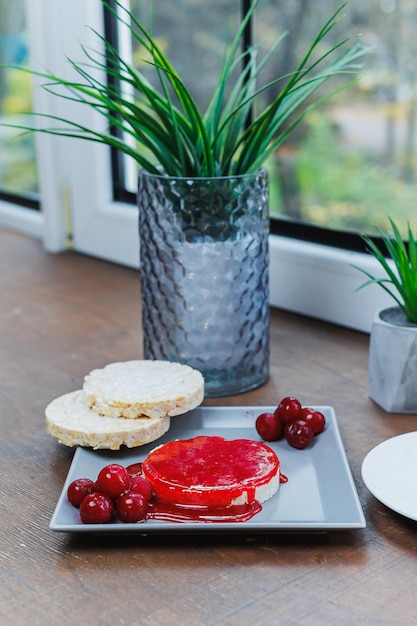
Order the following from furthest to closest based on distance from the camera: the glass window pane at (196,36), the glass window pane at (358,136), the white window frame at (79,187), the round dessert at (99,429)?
the glass window pane at (358,136)
the glass window pane at (196,36)
the white window frame at (79,187)
the round dessert at (99,429)

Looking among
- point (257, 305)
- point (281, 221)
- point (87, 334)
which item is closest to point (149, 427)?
point (257, 305)

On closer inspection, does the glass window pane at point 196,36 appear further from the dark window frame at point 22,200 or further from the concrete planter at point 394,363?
the concrete planter at point 394,363

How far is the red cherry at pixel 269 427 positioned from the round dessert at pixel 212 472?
0.06 metres

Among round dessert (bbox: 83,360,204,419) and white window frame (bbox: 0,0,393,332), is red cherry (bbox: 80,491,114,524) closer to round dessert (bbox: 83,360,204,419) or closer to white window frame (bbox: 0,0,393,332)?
round dessert (bbox: 83,360,204,419)

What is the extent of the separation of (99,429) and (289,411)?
16 cm

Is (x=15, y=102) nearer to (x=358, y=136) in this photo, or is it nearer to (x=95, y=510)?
(x=95, y=510)

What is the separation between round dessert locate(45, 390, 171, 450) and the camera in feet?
2.27

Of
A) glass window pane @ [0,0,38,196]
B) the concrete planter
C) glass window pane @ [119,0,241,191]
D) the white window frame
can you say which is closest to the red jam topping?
the concrete planter

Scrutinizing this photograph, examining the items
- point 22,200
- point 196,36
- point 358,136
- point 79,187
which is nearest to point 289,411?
point 79,187

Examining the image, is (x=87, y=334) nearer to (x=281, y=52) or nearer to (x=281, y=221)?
(x=281, y=221)

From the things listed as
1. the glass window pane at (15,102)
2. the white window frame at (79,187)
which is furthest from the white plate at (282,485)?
the glass window pane at (15,102)

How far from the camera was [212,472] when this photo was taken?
62cm

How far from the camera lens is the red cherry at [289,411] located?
28.6 inches

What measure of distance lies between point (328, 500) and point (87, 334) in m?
0.48
